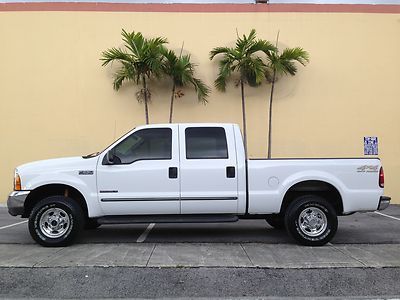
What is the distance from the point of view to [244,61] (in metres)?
13.1

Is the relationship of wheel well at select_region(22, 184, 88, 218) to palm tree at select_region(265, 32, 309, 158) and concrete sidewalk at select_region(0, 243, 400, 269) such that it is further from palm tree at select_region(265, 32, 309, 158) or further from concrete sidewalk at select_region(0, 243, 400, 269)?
palm tree at select_region(265, 32, 309, 158)

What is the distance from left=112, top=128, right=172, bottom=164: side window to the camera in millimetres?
7086

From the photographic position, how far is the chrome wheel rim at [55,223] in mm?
6938

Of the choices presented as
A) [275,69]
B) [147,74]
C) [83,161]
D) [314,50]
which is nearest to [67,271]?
[83,161]

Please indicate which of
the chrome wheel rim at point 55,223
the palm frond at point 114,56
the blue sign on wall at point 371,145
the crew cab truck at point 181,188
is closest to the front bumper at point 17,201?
the crew cab truck at point 181,188

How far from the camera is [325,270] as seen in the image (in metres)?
5.67

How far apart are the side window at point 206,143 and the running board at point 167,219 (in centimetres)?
100

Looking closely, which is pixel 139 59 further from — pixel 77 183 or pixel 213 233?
pixel 77 183

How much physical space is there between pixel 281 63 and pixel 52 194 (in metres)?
8.61

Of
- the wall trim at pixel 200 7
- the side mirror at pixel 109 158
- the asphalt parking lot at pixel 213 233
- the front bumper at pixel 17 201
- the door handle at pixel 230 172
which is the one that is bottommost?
the asphalt parking lot at pixel 213 233

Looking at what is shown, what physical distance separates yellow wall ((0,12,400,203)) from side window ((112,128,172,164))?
686 centimetres

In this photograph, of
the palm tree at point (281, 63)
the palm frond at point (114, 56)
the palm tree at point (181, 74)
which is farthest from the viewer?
the palm tree at point (281, 63)

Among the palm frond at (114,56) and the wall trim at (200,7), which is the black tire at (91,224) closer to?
the palm frond at (114,56)

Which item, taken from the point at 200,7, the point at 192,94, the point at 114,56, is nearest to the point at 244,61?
the point at 192,94
